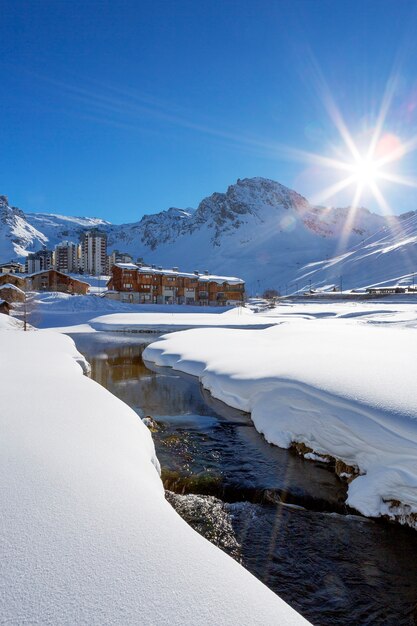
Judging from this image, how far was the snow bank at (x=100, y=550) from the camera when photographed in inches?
127

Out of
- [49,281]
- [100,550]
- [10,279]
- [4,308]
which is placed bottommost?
[100,550]

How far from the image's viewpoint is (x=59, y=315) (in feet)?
184

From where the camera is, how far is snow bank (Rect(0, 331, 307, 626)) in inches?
127

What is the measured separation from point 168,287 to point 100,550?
271 ft

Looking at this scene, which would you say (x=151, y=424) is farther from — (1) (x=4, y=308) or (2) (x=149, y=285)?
(2) (x=149, y=285)

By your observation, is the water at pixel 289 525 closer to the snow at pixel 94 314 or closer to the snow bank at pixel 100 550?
the snow bank at pixel 100 550

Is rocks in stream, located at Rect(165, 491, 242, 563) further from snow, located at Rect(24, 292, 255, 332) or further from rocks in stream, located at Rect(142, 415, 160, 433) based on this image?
snow, located at Rect(24, 292, 255, 332)

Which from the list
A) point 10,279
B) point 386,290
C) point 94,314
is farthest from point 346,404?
point 386,290

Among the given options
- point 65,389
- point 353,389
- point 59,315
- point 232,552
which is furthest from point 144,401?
point 59,315

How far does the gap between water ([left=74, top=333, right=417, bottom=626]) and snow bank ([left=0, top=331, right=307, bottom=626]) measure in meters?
2.37

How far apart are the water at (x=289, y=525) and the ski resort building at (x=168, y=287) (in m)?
70.8

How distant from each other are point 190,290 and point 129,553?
277 feet

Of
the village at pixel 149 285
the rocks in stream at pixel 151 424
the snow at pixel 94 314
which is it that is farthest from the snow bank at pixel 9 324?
the village at pixel 149 285

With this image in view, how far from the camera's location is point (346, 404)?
1078 centimetres
